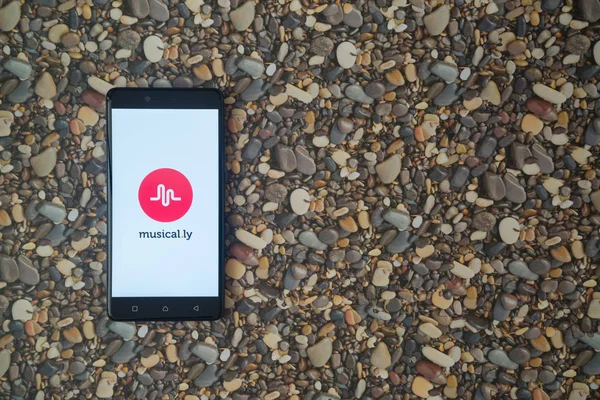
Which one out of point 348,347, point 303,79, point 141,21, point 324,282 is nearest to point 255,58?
point 303,79

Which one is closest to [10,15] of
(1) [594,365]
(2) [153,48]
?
(2) [153,48]

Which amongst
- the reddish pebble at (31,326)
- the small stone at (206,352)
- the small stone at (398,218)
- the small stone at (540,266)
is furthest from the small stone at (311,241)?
the reddish pebble at (31,326)

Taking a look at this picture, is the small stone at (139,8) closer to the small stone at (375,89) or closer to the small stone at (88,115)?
the small stone at (88,115)

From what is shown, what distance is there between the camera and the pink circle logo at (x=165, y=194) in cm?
72

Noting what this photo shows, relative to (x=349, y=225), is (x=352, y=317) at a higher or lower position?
lower

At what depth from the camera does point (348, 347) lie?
0.74 metres

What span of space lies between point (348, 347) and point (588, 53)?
56 cm

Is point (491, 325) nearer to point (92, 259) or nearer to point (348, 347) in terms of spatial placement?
point (348, 347)

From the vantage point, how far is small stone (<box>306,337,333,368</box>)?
0.74 metres

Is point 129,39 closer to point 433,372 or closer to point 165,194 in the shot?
point 165,194

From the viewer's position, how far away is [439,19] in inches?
28.5

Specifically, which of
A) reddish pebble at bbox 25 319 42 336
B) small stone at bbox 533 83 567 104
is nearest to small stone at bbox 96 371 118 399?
reddish pebble at bbox 25 319 42 336

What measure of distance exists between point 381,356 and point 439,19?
0.51 m

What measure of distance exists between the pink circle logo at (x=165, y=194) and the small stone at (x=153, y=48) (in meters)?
0.17
